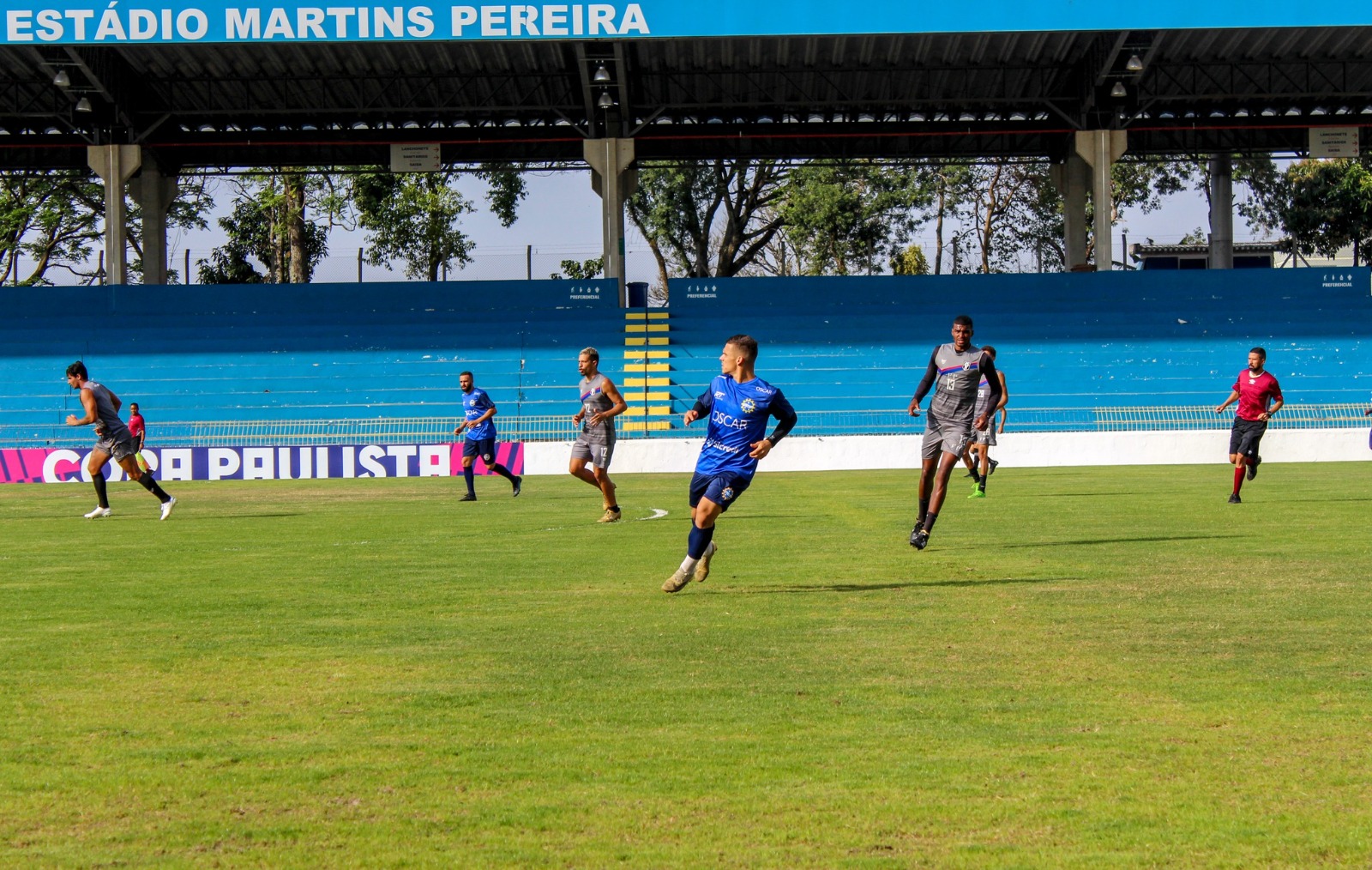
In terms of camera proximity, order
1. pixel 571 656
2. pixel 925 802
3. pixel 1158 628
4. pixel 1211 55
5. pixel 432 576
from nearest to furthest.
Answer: pixel 925 802, pixel 571 656, pixel 1158 628, pixel 432 576, pixel 1211 55

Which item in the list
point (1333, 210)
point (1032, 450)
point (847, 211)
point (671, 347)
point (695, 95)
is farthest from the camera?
point (847, 211)

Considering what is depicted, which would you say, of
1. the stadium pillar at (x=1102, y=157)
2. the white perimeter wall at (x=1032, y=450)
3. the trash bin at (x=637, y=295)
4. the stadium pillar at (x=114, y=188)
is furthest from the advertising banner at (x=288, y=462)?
the stadium pillar at (x=1102, y=157)

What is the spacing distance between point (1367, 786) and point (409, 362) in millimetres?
33854

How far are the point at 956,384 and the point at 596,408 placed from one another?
224 inches

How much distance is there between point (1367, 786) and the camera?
483 cm

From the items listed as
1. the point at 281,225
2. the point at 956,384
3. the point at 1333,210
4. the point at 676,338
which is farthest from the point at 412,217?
the point at 956,384

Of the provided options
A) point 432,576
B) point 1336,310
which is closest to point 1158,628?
point 432,576

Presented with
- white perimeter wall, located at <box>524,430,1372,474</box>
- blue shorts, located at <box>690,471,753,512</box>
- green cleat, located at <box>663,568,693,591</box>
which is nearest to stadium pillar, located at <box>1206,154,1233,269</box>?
white perimeter wall, located at <box>524,430,1372,474</box>

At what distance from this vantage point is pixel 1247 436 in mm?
19500

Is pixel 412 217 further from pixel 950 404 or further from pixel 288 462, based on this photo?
pixel 950 404

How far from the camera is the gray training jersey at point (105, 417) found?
1802 cm

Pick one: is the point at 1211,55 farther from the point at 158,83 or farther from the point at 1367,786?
the point at 1367,786

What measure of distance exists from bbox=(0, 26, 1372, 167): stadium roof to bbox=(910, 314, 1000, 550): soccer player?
21.8 meters

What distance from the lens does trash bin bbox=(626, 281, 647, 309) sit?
40.7m
